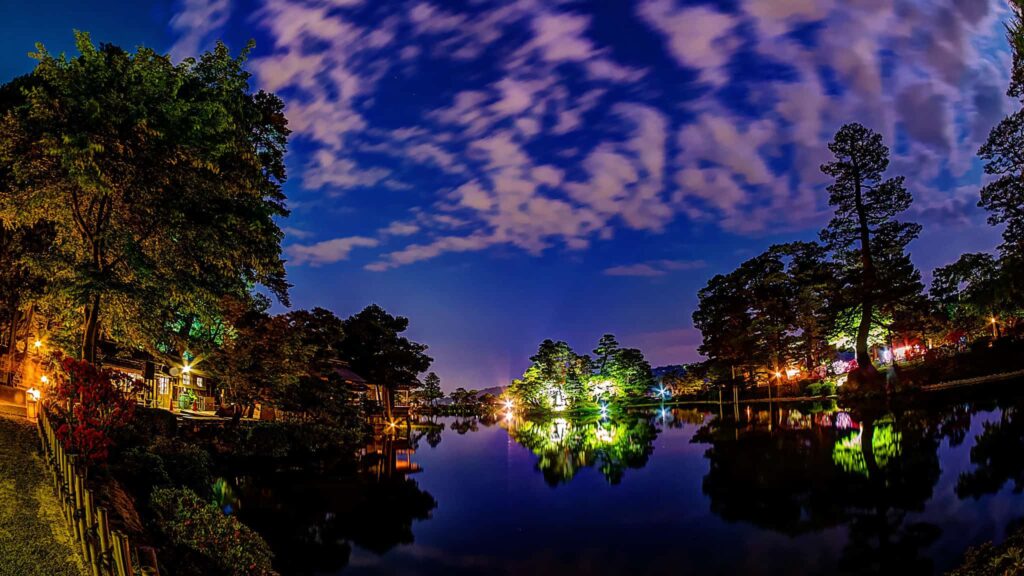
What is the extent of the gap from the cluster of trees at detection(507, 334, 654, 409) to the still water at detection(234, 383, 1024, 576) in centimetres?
3359

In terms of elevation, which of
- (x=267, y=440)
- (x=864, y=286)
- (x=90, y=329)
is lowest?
(x=267, y=440)

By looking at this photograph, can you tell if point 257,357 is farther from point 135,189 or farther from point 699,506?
point 699,506

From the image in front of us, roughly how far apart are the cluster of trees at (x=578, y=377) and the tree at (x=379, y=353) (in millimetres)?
14493

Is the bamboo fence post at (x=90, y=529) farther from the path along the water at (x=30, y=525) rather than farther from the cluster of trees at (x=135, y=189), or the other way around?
the cluster of trees at (x=135, y=189)

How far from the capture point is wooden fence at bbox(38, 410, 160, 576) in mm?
5109

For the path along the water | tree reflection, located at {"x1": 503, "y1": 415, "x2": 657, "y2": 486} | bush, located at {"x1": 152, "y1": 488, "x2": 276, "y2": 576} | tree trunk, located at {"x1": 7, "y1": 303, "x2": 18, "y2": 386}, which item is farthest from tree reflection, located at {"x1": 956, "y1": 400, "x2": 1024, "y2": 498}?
tree trunk, located at {"x1": 7, "y1": 303, "x2": 18, "y2": 386}

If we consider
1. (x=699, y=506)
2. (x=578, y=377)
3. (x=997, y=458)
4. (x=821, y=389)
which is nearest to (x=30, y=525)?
(x=699, y=506)

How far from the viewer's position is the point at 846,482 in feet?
49.3

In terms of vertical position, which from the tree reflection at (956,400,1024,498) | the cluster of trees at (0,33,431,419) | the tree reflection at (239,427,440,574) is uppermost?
the cluster of trees at (0,33,431,419)

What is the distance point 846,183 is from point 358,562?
3628cm

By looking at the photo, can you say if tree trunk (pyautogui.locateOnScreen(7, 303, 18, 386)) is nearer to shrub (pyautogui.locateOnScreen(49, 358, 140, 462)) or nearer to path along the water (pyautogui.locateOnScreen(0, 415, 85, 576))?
path along the water (pyautogui.locateOnScreen(0, 415, 85, 576))

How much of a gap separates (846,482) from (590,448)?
14.1m

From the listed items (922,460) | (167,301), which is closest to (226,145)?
(167,301)

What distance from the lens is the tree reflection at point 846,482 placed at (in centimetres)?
1093
